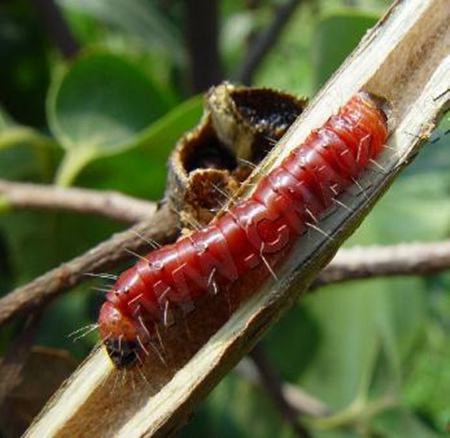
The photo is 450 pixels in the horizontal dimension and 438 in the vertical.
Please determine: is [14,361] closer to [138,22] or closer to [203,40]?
[203,40]

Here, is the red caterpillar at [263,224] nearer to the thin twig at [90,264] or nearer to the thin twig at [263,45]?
the thin twig at [90,264]

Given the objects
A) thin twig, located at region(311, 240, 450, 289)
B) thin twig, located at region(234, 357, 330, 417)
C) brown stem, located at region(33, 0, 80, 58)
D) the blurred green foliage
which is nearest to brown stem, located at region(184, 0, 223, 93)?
the blurred green foliage

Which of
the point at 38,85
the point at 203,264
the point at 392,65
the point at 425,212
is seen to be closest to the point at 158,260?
the point at 203,264

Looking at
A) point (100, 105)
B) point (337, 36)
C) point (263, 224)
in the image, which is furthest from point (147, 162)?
point (263, 224)

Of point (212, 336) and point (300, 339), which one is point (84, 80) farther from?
point (212, 336)

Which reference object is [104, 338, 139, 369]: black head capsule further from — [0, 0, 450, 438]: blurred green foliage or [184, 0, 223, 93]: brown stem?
[184, 0, 223, 93]: brown stem
